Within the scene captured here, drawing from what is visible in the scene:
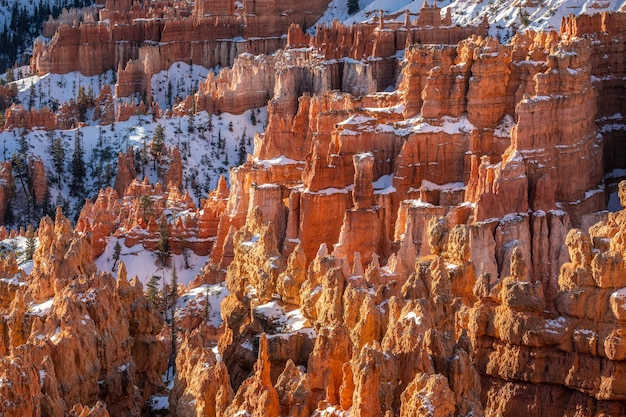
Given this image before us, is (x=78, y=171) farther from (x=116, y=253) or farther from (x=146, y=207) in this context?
(x=116, y=253)

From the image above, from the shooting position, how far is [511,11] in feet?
390

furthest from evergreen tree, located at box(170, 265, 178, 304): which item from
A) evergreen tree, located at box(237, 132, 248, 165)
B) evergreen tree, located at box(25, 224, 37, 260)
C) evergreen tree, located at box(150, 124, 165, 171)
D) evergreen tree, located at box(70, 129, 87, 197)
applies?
evergreen tree, located at box(237, 132, 248, 165)

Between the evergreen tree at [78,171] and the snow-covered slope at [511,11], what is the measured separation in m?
28.4

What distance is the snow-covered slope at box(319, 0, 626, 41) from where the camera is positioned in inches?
4272

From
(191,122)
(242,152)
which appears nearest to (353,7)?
(191,122)

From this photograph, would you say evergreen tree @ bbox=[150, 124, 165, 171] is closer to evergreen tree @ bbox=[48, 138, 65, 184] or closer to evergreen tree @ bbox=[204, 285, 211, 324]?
evergreen tree @ bbox=[48, 138, 65, 184]

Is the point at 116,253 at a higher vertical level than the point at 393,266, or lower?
lower

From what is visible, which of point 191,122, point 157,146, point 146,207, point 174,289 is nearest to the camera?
point 174,289

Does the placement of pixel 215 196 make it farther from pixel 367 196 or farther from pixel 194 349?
pixel 194 349

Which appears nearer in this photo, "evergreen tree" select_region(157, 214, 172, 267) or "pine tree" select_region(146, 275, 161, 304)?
"pine tree" select_region(146, 275, 161, 304)

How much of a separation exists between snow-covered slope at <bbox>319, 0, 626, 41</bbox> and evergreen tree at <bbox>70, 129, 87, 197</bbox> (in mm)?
28381

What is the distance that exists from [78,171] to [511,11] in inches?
1401

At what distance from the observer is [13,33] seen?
598ft

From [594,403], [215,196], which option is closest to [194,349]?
[594,403]
